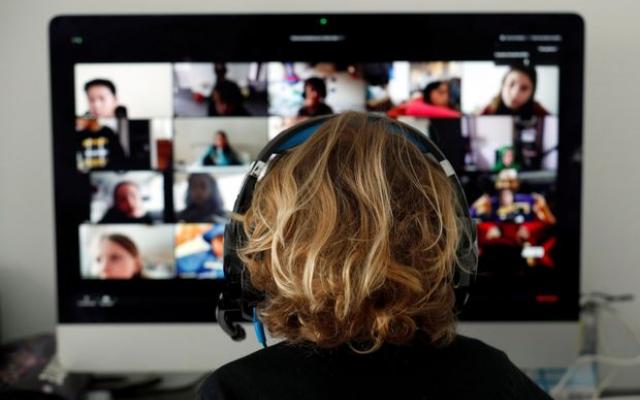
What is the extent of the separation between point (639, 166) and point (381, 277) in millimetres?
810

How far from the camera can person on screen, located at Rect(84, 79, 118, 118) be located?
3.29ft

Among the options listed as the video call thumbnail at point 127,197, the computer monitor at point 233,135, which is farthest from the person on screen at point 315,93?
the video call thumbnail at point 127,197

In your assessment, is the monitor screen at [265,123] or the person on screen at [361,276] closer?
the person on screen at [361,276]

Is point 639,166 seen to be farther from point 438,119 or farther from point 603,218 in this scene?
point 438,119

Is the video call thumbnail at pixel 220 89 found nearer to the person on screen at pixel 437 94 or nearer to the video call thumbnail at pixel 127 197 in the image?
the video call thumbnail at pixel 127 197

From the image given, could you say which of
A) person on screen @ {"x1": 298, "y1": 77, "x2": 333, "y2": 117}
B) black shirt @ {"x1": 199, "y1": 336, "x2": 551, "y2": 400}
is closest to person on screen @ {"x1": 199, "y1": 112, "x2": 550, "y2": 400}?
black shirt @ {"x1": 199, "y1": 336, "x2": 551, "y2": 400}

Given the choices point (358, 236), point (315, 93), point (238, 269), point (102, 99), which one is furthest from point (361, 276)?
point (102, 99)

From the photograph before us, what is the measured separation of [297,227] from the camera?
0.60 metres

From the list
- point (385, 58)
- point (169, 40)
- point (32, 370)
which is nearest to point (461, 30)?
point (385, 58)

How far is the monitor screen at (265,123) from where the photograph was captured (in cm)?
99

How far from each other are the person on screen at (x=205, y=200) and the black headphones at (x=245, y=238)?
33 cm

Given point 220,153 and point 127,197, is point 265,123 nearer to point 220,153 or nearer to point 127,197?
point 220,153

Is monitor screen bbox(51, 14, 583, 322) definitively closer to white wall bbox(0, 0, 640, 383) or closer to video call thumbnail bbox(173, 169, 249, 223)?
video call thumbnail bbox(173, 169, 249, 223)

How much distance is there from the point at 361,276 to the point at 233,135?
1.54 feet
